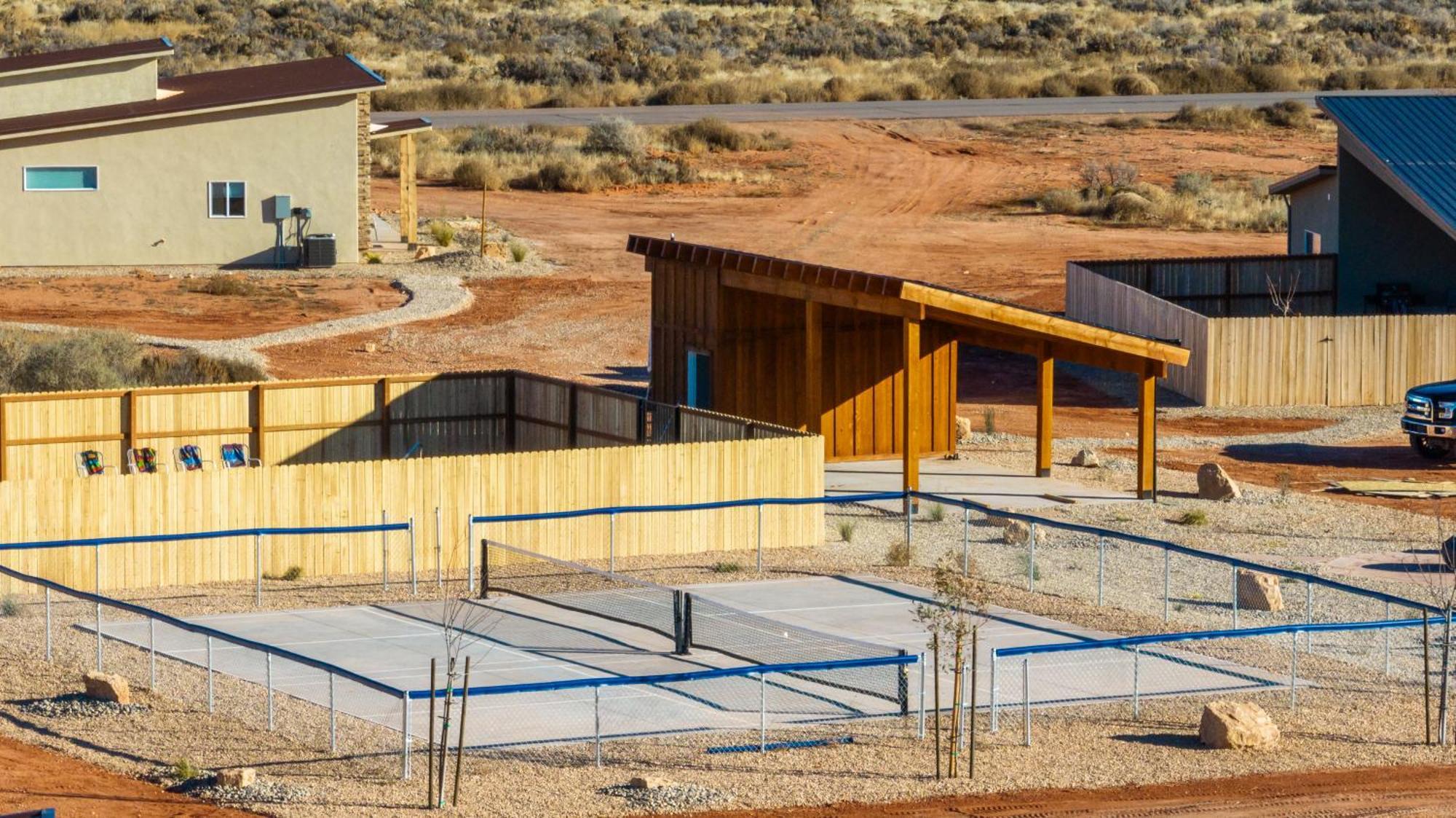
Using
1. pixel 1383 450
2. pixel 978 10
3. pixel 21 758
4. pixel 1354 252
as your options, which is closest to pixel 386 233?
pixel 1354 252

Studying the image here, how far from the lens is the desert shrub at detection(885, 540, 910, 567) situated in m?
26.6

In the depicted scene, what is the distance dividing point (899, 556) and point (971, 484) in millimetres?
5393

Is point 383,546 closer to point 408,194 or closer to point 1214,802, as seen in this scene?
point 1214,802

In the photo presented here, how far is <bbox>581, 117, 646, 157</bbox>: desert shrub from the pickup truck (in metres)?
40.9

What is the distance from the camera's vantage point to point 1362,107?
45.1 meters

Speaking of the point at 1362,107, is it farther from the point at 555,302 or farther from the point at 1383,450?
the point at 555,302

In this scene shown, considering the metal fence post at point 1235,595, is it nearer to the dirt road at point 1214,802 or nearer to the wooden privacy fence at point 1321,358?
the dirt road at point 1214,802

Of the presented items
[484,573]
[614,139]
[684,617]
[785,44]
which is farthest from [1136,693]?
[785,44]

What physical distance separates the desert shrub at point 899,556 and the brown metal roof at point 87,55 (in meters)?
32.3

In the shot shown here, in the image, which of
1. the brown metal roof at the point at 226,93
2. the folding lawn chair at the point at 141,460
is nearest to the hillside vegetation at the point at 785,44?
the brown metal roof at the point at 226,93

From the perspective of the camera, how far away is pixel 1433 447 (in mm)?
34500

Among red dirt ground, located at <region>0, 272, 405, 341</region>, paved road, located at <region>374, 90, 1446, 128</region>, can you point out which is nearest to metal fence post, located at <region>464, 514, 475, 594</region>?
red dirt ground, located at <region>0, 272, 405, 341</region>

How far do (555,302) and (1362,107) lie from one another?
17.8 metres

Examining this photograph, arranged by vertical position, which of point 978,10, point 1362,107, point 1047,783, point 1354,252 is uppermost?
point 978,10
